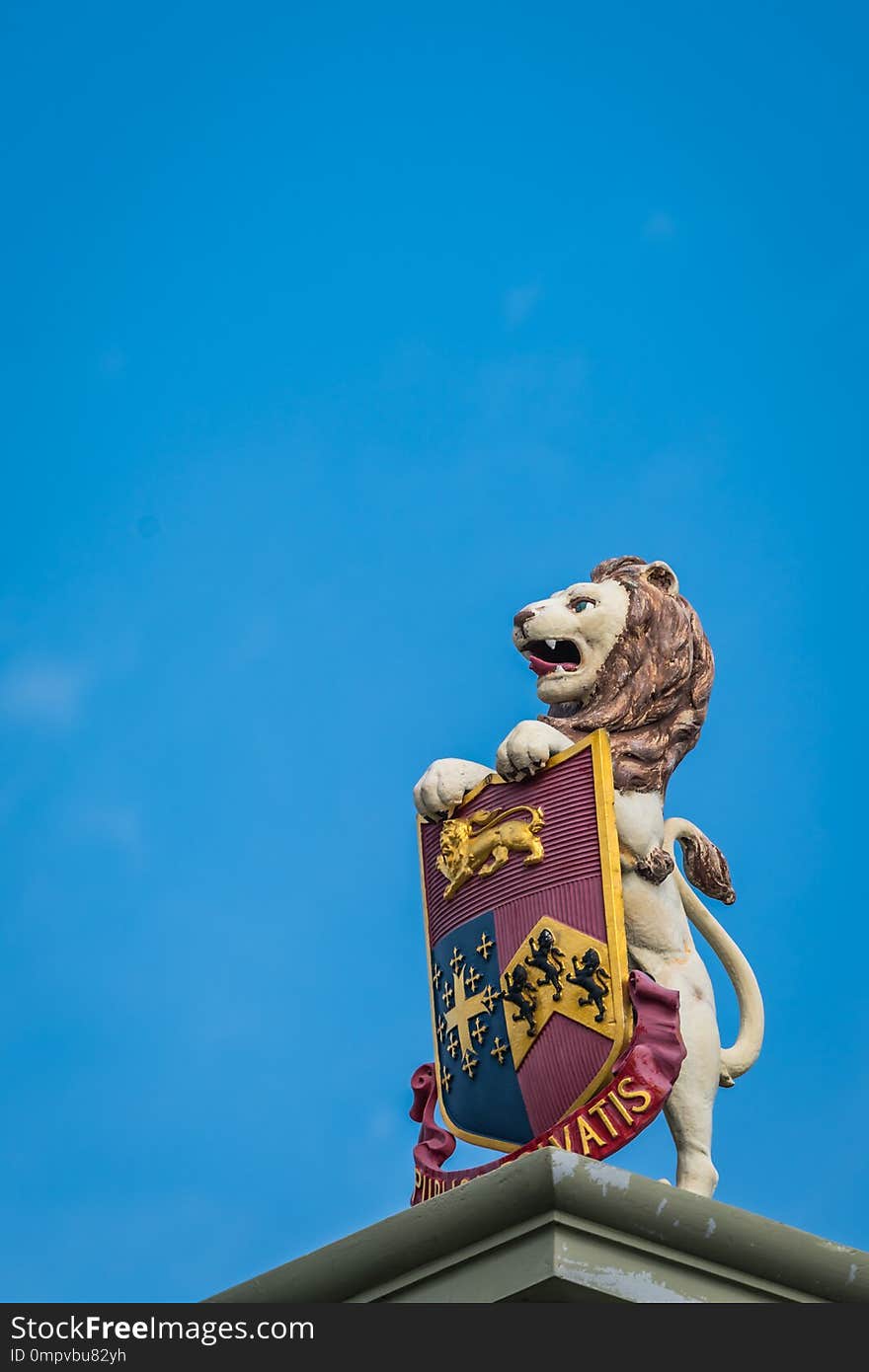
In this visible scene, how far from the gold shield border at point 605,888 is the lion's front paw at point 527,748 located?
0.05 metres

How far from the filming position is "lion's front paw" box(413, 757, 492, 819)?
10031mm

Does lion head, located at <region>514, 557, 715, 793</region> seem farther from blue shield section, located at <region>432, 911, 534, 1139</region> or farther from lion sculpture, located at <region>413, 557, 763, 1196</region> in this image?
blue shield section, located at <region>432, 911, 534, 1139</region>

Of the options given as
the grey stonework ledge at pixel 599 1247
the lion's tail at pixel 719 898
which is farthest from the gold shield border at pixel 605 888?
the grey stonework ledge at pixel 599 1247

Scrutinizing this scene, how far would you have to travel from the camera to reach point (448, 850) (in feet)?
32.5

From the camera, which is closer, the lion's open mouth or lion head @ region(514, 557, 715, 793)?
lion head @ region(514, 557, 715, 793)

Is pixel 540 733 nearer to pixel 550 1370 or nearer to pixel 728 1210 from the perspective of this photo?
pixel 728 1210

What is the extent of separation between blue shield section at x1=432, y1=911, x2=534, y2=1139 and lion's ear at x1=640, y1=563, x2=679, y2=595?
2048mm

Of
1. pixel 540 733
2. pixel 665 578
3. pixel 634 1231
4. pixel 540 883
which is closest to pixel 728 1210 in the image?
pixel 634 1231

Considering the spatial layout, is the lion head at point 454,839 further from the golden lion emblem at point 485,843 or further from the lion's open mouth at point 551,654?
the lion's open mouth at point 551,654

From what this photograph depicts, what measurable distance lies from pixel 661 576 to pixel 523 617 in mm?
741

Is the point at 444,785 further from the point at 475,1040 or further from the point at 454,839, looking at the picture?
the point at 475,1040

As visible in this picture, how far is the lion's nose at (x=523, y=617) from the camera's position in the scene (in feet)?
34.6

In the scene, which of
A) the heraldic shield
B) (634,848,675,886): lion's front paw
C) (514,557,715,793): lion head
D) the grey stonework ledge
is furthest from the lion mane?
the grey stonework ledge

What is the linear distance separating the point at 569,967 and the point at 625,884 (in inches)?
28.4
